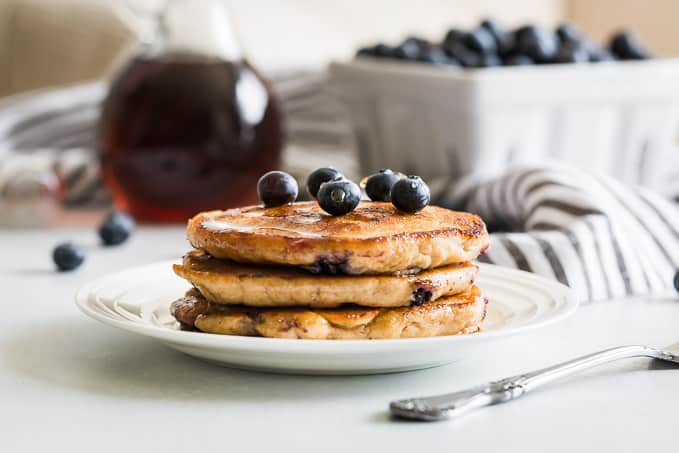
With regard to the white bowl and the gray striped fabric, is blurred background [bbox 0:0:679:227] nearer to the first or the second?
the white bowl

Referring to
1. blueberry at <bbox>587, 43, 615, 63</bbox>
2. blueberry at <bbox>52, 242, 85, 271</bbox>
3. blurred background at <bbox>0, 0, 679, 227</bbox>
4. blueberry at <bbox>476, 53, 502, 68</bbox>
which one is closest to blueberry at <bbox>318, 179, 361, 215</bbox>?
blueberry at <bbox>52, 242, 85, 271</bbox>

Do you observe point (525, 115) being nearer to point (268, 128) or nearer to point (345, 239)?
point (268, 128)

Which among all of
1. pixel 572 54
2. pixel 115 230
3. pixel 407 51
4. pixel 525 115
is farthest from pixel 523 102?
pixel 115 230

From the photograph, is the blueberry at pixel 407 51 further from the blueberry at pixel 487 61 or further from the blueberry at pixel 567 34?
the blueberry at pixel 567 34

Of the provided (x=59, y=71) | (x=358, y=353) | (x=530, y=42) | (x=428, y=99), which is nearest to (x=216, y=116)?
(x=428, y=99)

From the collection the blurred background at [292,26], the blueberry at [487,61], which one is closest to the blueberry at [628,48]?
the blueberry at [487,61]

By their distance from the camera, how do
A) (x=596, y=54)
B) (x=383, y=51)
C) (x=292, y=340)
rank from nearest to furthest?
(x=292, y=340), (x=596, y=54), (x=383, y=51)
